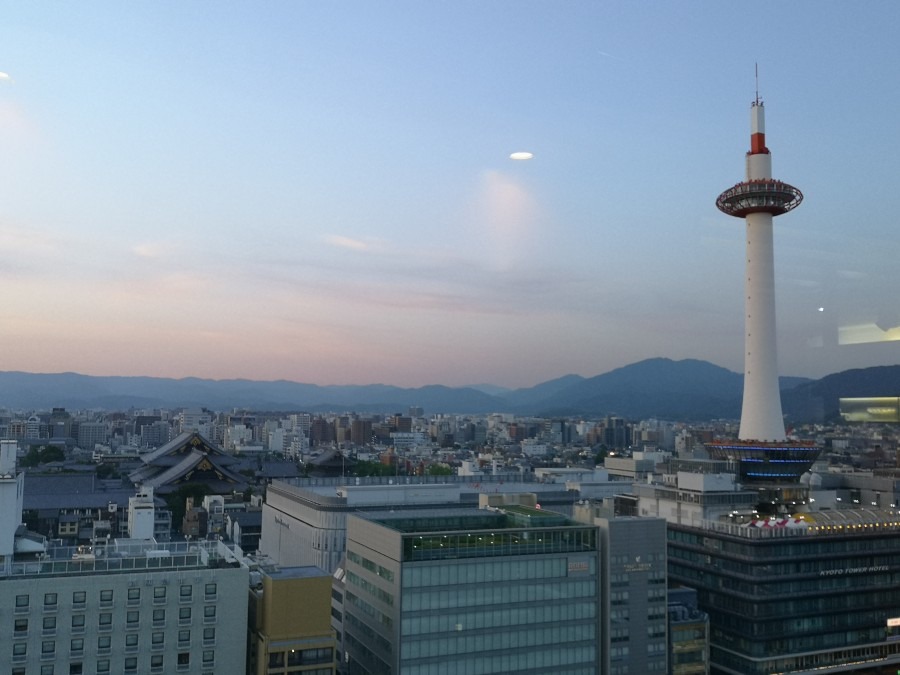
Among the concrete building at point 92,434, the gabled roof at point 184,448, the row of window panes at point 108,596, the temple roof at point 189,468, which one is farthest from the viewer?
the concrete building at point 92,434

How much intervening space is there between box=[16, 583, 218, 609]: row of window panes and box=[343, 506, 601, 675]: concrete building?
3863 millimetres

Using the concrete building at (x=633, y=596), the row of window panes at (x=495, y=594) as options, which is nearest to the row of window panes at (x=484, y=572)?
the row of window panes at (x=495, y=594)

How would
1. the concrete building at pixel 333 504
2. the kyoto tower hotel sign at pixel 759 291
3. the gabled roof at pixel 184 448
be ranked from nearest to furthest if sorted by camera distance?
the concrete building at pixel 333 504
the kyoto tower hotel sign at pixel 759 291
the gabled roof at pixel 184 448

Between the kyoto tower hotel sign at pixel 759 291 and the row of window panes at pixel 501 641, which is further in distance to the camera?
the kyoto tower hotel sign at pixel 759 291

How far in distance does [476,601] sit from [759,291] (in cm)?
2172

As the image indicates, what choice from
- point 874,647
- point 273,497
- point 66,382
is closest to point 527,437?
point 66,382

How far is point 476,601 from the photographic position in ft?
56.1

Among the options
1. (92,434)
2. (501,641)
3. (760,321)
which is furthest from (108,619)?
(92,434)

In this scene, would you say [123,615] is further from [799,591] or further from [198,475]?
[198,475]

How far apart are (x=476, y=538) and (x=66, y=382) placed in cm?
11102

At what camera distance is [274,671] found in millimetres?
15211

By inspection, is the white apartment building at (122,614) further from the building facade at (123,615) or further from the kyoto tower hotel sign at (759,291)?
the kyoto tower hotel sign at (759,291)

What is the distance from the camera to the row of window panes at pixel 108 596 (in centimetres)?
1377

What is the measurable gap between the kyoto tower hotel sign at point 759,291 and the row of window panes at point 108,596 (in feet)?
73.3
